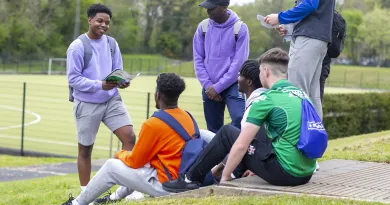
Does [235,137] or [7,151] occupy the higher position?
[235,137]

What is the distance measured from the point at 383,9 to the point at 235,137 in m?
65.2

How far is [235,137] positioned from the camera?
6.41 m

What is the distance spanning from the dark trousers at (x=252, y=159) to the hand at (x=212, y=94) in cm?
167

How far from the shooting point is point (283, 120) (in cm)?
622

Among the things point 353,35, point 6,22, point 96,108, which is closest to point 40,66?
point 6,22

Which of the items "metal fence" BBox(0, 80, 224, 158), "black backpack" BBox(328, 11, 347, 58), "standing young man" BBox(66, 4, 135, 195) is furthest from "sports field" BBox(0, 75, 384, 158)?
"black backpack" BBox(328, 11, 347, 58)

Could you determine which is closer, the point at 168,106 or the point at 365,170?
the point at 168,106

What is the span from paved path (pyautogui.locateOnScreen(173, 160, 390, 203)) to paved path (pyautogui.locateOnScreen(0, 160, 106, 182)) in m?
8.32

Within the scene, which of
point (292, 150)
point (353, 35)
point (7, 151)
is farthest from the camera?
point (353, 35)

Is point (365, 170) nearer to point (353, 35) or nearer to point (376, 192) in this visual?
point (376, 192)

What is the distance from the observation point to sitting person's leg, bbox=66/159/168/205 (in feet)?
22.0

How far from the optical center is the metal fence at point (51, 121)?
22953mm

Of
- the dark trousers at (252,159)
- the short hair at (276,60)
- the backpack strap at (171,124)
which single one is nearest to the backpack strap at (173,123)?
the backpack strap at (171,124)

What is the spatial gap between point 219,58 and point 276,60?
1973mm
